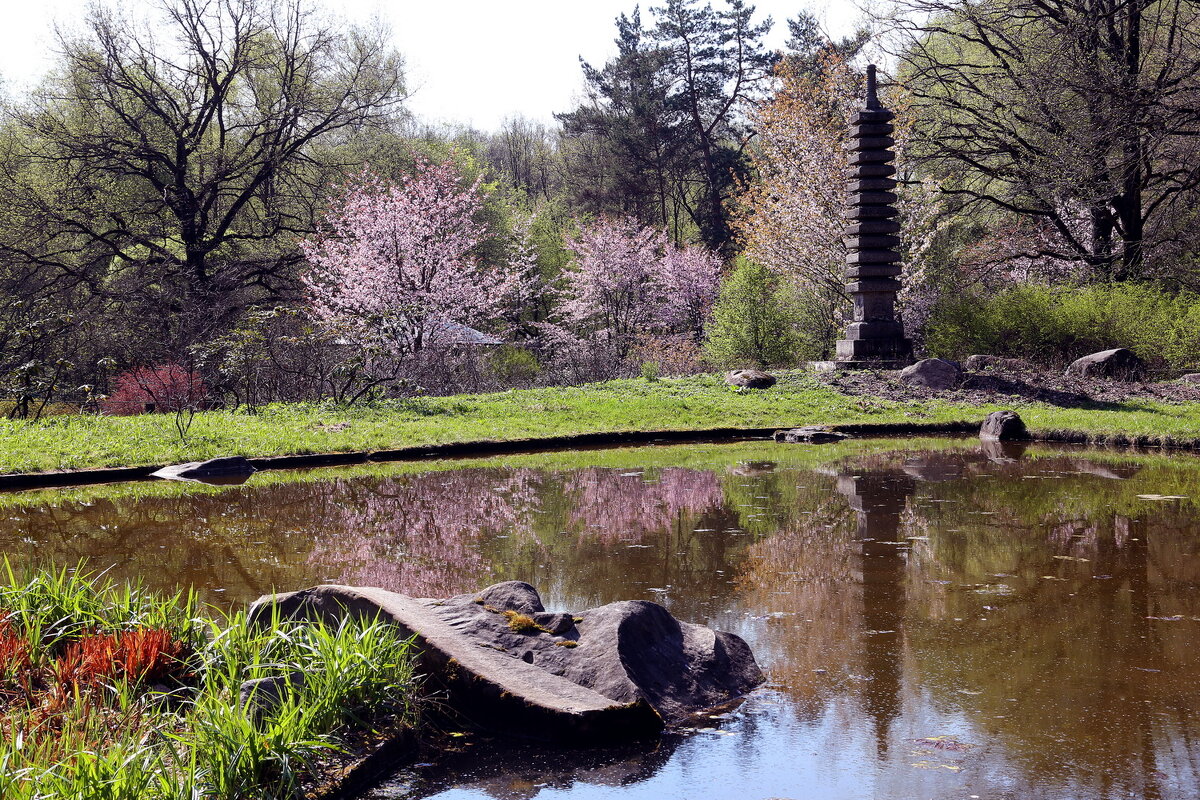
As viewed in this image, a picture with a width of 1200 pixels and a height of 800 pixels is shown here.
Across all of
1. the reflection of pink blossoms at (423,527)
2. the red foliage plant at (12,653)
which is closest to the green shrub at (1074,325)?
the reflection of pink blossoms at (423,527)

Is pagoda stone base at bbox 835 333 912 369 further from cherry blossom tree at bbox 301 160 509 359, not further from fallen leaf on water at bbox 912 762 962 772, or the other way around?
fallen leaf on water at bbox 912 762 962 772

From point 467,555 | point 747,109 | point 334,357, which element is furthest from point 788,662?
point 747,109

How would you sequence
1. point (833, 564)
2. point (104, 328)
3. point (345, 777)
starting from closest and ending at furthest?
point (345, 777), point (833, 564), point (104, 328)

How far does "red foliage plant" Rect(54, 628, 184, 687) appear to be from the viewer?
4488 mm

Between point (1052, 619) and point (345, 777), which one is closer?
point (345, 777)

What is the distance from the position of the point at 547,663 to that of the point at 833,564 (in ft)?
10.8

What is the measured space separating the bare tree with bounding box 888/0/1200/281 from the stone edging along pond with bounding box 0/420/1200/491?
22.1ft

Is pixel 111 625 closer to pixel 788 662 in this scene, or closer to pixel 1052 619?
pixel 788 662

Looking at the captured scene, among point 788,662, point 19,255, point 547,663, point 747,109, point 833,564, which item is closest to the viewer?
point 547,663

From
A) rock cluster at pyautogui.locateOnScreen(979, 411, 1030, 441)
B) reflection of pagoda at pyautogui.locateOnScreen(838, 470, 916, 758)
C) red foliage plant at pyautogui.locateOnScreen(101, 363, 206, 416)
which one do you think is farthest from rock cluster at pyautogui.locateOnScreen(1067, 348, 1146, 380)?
red foliage plant at pyautogui.locateOnScreen(101, 363, 206, 416)

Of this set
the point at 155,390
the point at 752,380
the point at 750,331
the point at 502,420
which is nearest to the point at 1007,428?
the point at 752,380

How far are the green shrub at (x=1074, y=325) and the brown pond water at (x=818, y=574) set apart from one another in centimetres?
730

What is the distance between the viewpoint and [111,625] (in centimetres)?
494

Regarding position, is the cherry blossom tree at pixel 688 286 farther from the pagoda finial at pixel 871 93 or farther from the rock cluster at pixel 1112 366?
the rock cluster at pixel 1112 366
